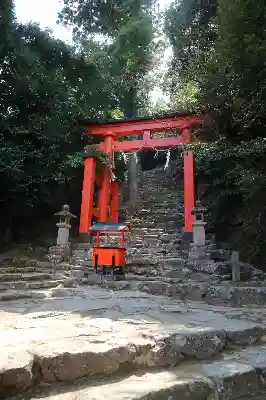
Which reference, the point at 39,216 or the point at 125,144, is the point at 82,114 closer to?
the point at 125,144

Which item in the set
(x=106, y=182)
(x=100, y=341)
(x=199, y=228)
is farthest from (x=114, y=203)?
(x=100, y=341)

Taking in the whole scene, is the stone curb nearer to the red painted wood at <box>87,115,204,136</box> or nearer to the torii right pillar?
the torii right pillar

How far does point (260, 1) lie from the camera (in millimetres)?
7012

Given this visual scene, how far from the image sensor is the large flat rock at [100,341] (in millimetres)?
1835

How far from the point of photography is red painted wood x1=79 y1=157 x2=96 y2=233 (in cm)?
1176

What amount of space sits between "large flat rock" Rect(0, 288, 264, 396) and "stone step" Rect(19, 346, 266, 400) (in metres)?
0.09

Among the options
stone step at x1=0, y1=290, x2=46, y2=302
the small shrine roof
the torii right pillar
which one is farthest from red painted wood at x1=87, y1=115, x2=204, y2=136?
stone step at x1=0, y1=290, x2=46, y2=302

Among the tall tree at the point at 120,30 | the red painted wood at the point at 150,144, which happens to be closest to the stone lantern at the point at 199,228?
the red painted wood at the point at 150,144

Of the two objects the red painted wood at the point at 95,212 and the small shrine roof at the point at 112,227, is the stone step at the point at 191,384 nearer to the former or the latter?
the small shrine roof at the point at 112,227

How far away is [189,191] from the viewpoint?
11383 mm

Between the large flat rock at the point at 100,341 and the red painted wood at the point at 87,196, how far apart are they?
316 inches

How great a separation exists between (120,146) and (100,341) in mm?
11461

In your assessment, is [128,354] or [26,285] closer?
[128,354]

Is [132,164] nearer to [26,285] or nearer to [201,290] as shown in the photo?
[26,285]
